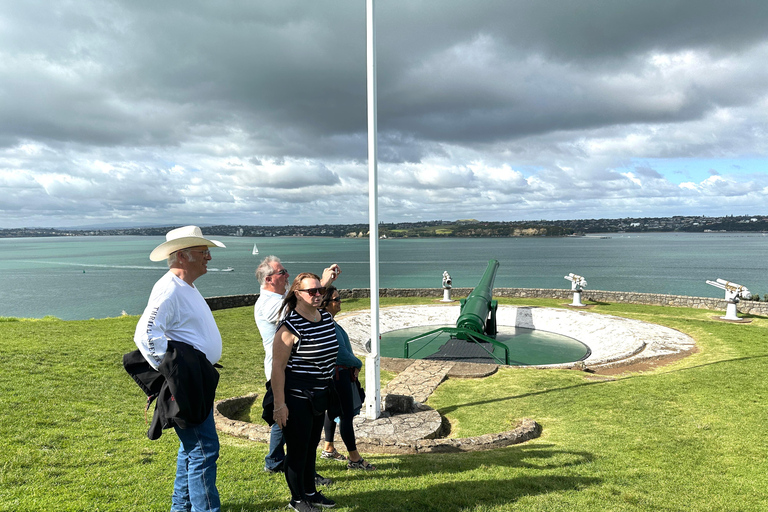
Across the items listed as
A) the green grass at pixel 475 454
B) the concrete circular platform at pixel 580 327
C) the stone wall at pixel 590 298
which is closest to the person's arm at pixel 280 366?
the green grass at pixel 475 454

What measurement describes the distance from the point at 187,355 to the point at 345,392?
187cm

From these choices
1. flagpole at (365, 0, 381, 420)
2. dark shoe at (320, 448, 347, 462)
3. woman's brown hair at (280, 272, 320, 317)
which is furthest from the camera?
flagpole at (365, 0, 381, 420)

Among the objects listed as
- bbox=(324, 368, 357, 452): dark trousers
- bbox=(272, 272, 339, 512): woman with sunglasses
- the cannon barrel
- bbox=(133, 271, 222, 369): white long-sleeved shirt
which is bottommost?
the cannon barrel

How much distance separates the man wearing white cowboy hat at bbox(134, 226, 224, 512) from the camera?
2447 millimetres

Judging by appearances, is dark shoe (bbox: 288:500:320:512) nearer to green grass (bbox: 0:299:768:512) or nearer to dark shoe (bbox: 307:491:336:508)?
dark shoe (bbox: 307:491:336:508)

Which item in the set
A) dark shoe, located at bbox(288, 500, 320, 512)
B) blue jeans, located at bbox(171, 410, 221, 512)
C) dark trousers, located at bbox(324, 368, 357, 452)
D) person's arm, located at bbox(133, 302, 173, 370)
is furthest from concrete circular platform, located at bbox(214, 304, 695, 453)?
person's arm, located at bbox(133, 302, 173, 370)

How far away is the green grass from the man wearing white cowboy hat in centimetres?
72

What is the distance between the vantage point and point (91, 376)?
278 inches

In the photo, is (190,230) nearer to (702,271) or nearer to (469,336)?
(469,336)

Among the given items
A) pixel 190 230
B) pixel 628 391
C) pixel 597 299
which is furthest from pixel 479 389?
pixel 597 299

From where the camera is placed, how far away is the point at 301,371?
2.94 metres

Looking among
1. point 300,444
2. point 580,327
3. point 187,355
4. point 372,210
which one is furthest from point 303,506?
point 580,327

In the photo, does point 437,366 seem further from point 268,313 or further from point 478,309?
point 268,313

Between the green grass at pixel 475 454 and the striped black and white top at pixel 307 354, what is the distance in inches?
40.4
